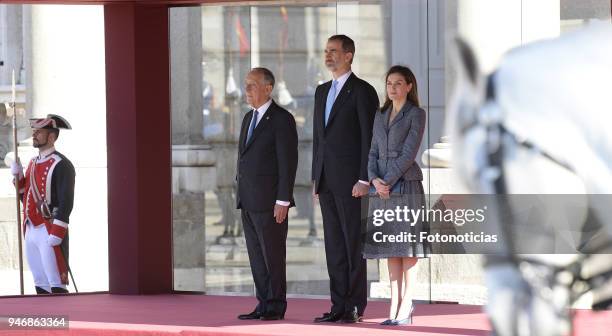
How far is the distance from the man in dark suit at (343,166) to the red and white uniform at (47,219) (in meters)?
2.67

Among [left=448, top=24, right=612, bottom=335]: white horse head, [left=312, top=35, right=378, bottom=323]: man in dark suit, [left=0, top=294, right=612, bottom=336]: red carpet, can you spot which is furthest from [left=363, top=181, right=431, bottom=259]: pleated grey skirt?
[left=448, top=24, right=612, bottom=335]: white horse head

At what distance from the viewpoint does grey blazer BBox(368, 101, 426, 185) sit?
26.1 ft

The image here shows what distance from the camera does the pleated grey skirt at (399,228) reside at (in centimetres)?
801

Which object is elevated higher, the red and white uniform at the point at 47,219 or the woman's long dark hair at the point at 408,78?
the woman's long dark hair at the point at 408,78

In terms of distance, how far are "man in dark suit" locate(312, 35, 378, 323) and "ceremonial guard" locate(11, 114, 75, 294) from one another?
267 centimetres

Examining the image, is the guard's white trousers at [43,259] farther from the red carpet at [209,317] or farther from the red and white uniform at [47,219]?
the red carpet at [209,317]

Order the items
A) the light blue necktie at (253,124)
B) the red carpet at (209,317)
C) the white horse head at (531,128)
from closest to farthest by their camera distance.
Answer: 1. the white horse head at (531,128)
2. the red carpet at (209,317)
3. the light blue necktie at (253,124)

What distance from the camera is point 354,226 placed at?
8.41 meters

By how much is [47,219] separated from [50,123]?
0.69 metres

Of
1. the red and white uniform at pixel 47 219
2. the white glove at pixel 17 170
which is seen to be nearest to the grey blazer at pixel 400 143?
the red and white uniform at pixel 47 219

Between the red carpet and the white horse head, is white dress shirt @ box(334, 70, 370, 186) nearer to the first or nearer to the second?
the red carpet

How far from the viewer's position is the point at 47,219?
10469 mm

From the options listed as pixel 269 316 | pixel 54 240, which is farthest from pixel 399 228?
pixel 54 240

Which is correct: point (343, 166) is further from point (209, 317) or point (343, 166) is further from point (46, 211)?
point (46, 211)
